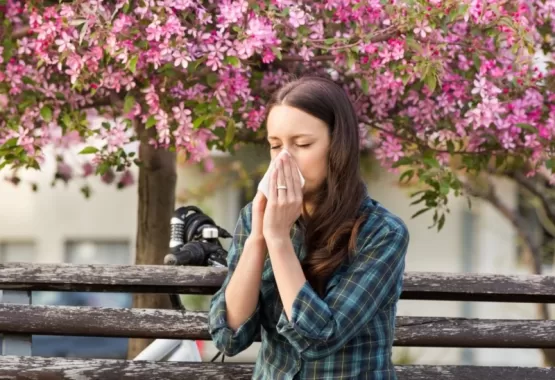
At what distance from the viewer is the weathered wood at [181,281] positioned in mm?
3221

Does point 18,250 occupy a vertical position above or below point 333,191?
above

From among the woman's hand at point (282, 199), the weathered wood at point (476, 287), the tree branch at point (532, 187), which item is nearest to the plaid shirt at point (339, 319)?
the woman's hand at point (282, 199)

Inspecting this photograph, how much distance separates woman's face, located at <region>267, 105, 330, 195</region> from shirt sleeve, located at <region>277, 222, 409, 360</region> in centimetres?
21

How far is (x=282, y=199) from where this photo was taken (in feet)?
7.60

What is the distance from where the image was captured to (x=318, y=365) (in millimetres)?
2418

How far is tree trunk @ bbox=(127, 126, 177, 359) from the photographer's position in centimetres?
456

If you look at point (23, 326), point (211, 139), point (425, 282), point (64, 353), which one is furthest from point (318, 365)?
point (64, 353)

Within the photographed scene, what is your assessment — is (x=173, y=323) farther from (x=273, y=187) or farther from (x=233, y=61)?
(x=273, y=187)

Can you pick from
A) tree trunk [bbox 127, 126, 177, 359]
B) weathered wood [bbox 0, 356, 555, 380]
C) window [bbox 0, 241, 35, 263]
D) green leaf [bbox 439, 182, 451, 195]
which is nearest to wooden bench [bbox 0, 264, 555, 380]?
weathered wood [bbox 0, 356, 555, 380]

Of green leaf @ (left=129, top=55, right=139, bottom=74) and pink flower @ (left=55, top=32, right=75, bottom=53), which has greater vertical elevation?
pink flower @ (left=55, top=32, right=75, bottom=53)

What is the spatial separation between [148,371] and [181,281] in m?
0.29

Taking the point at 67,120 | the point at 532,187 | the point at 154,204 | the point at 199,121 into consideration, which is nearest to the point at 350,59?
the point at 199,121

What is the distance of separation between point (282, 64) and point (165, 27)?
2.27 ft

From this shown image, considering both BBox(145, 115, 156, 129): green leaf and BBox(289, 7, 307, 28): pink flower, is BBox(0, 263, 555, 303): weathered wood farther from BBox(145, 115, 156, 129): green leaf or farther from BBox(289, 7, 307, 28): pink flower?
BBox(289, 7, 307, 28): pink flower
